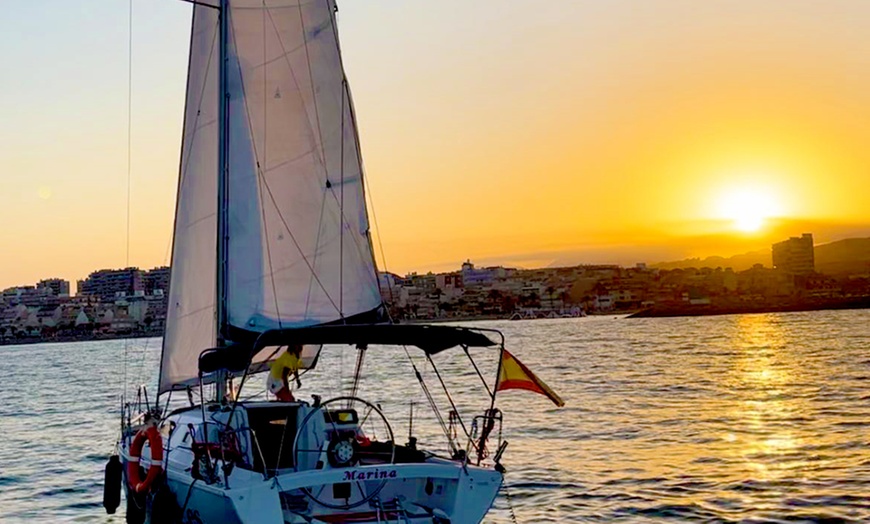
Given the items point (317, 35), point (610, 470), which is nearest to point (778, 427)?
point (610, 470)

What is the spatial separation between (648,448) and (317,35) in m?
12.6

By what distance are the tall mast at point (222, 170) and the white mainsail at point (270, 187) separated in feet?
0.20

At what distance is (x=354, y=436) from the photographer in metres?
15.2

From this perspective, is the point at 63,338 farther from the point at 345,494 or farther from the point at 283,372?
the point at 345,494

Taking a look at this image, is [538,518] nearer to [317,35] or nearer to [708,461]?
[708,461]

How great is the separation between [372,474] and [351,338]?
1.76m

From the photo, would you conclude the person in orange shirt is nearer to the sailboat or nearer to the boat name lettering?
the sailboat

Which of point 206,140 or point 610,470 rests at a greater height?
point 206,140

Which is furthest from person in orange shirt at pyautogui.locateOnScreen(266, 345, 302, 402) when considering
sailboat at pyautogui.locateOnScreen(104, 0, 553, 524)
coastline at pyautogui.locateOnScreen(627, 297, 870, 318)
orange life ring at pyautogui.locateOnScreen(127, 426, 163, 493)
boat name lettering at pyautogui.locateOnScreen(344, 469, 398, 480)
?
coastline at pyautogui.locateOnScreen(627, 297, 870, 318)

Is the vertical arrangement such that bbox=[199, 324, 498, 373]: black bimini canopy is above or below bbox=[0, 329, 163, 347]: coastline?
below

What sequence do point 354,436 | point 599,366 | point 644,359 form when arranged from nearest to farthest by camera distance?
point 354,436, point 599,366, point 644,359

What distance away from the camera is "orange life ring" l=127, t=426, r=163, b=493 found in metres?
15.9

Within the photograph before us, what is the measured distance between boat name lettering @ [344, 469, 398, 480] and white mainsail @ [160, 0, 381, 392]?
5.01 m

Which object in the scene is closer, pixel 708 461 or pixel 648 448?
pixel 708 461
